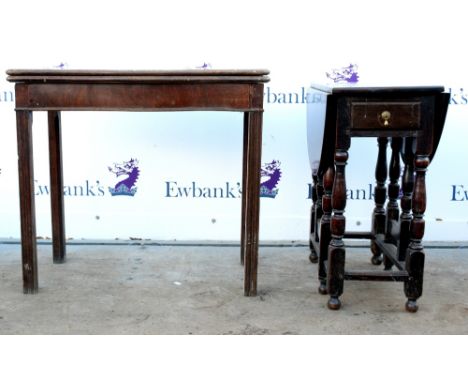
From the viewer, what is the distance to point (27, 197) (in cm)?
271

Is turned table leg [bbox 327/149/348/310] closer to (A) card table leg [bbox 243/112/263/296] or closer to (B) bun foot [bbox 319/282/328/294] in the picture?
(B) bun foot [bbox 319/282/328/294]

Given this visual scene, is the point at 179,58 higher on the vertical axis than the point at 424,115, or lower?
higher

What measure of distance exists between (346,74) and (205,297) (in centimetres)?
169

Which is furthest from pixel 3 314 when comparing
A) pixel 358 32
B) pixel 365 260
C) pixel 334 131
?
pixel 358 32

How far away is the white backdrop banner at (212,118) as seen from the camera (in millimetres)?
3617

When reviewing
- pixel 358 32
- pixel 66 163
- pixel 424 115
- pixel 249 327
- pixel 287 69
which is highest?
pixel 358 32

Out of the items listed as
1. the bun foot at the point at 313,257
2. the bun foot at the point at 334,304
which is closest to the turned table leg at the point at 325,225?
the bun foot at the point at 334,304

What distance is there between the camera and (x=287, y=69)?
12.0 ft

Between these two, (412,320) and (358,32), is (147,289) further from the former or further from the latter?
(358,32)

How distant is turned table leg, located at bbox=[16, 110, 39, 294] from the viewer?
264cm

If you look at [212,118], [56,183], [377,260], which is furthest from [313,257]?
[56,183]

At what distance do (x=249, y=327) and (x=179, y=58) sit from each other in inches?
72.7

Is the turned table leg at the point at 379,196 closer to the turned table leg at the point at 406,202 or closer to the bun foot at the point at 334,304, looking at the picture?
the turned table leg at the point at 406,202

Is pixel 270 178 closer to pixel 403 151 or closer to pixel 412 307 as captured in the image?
pixel 403 151
